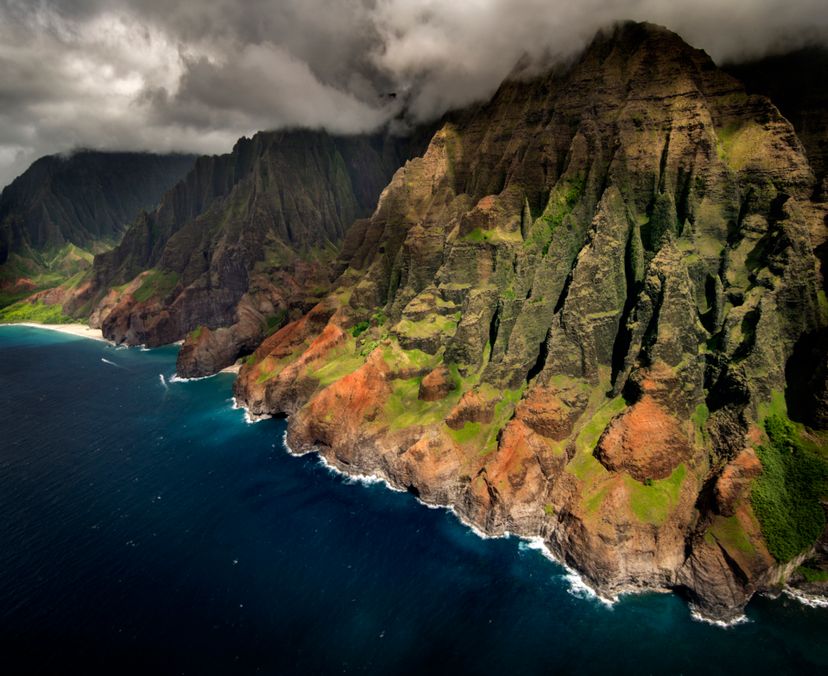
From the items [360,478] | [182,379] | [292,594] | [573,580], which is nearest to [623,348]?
[573,580]

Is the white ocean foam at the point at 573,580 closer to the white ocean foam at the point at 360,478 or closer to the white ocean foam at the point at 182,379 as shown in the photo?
the white ocean foam at the point at 360,478

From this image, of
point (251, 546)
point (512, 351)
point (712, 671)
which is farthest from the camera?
point (512, 351)

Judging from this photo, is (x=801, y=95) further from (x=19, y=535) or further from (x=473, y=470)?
(x=19, y=535)

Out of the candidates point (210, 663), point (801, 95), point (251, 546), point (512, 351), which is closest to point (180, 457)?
point (251, 546)


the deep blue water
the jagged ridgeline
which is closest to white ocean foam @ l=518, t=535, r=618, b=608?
the deep blue water

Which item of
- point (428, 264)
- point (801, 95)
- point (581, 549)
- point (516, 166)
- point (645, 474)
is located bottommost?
point (581, 549)

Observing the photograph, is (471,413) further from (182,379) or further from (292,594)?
(182,379)

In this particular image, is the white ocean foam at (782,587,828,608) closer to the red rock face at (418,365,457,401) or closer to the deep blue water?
the deep blue water
